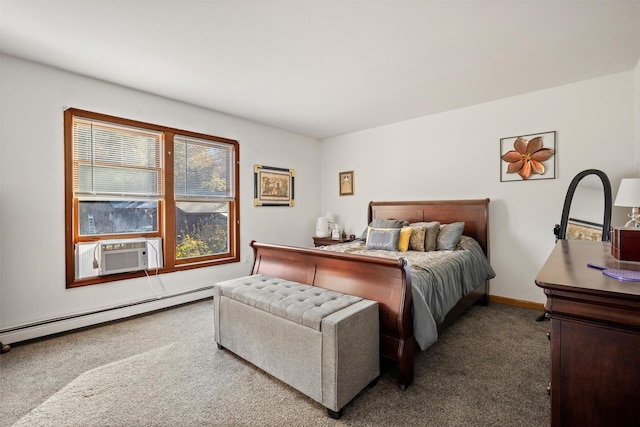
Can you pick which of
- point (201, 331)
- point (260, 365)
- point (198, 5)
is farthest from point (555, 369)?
point (201, 331)

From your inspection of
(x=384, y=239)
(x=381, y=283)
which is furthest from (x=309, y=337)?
(x=384, y=239)

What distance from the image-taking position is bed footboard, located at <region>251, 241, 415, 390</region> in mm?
1911

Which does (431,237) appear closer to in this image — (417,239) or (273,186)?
(417,239)

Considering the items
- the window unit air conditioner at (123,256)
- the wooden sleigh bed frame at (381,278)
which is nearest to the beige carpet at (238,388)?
the wooden sleigh bed frame at (381,278)

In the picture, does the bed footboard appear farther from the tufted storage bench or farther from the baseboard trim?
the baseboard trim

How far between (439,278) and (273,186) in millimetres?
3091

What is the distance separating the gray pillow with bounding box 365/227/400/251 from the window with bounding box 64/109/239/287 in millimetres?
1995

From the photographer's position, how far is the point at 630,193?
2.41m

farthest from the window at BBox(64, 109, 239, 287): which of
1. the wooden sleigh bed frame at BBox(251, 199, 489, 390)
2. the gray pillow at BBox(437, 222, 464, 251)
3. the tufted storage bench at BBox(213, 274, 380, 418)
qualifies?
the gray pillow at BBox(437, 222, 464, 251)

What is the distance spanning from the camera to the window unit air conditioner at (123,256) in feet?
9.89

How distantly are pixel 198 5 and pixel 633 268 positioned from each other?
265 centimetres

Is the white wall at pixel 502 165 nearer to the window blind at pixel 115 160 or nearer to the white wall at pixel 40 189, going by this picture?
the window blind at pixel 115 160

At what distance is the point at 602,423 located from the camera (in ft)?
2.66

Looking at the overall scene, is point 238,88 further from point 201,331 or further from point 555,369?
point 555,369
